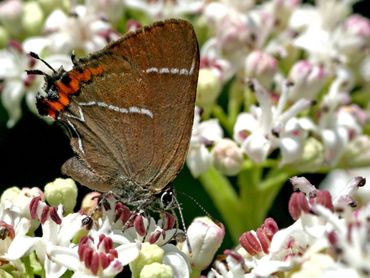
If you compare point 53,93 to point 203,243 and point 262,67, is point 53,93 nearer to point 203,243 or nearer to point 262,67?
point 203,243

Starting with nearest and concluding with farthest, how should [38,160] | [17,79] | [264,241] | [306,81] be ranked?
[264,241], [306,81], [17,79], [38,160]

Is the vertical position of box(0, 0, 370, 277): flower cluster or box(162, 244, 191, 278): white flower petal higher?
box(0, 0, 370, 277): flower cluster

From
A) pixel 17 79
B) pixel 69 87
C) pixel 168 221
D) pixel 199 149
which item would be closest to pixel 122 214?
pixel 168 221

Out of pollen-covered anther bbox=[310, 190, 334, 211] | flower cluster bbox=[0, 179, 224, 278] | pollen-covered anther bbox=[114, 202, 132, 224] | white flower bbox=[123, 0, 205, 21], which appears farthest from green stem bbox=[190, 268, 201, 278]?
white flower bbox=[123, 0, 205, 21]

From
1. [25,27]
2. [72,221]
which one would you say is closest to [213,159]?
[72,221]

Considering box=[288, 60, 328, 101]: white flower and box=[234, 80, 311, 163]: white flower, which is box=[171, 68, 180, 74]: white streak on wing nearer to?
box=[234, 80, 311, 163]: white flower

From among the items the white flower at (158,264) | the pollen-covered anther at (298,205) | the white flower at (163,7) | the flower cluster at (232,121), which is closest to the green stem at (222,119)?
the flower cluster at (232,121)

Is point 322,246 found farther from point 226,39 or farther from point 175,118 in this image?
point 226,39
